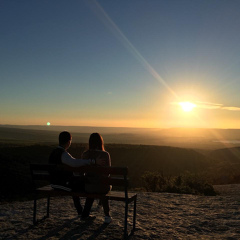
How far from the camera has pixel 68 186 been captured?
5547mm

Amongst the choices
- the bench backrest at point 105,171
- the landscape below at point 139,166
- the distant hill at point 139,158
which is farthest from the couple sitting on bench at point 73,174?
the distant hill at point 139,158

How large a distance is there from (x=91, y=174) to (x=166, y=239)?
1.83 meters

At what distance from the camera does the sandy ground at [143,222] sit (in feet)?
17.5

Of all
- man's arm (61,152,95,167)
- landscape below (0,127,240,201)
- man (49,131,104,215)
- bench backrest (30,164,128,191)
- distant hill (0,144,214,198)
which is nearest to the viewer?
bench backrest (30,164,128,191)

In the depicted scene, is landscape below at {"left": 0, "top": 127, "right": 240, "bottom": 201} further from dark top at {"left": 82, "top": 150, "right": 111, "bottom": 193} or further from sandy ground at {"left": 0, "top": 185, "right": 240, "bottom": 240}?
dark top at {"left": 82, "top": 150, "right": 111, "bottom": 193}

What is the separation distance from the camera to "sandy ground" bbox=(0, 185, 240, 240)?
534cm

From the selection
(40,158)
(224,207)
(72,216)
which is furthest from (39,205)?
(40,158)

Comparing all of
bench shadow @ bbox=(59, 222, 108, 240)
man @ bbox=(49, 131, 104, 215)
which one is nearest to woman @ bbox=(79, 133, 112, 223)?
man @ bbox=(49, 131, 104, 215)

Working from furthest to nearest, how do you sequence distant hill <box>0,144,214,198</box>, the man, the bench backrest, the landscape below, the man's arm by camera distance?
distant hill <box>0,144,214,198</box> → the landscape below → the man → the man's arm → the bench backrest

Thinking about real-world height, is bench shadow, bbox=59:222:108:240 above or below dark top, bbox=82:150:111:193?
below

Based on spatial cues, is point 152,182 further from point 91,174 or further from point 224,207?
point 91,174

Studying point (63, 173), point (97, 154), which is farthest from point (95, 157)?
point (63, 173)

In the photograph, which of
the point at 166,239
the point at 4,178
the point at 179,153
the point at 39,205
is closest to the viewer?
the point at 166,239

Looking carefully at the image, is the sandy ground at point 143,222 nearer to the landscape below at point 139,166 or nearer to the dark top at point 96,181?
the dark top at point 96,181
